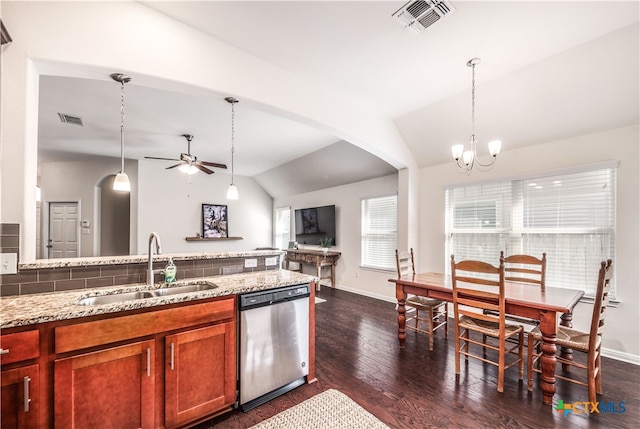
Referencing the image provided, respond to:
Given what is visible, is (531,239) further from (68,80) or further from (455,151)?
(68,80)

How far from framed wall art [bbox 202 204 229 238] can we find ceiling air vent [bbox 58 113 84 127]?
321 cm

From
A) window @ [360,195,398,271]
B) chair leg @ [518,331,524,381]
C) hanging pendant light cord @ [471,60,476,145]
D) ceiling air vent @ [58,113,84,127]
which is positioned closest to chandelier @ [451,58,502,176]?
hanging pendant light cord @ [471,60,476,145]

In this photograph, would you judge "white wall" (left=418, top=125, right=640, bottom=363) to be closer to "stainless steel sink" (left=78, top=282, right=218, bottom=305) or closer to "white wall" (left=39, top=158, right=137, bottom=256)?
"stainless steel sink" (left=78, top=282, right=218, bottom=305)

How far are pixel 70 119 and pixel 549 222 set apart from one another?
660 cm

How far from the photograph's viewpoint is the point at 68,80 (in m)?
3.03

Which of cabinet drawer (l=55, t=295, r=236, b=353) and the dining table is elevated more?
cabinet drawer (l=55, t=295, r=236, b=353)

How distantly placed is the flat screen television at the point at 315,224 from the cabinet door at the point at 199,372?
15.1ft

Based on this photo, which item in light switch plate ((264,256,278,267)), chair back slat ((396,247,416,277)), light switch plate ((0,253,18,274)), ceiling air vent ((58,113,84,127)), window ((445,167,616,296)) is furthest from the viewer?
ceiling air vent ((58,113,84,127))

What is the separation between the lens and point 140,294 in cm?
208

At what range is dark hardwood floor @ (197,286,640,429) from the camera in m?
2.02

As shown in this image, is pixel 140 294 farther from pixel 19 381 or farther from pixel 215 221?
pixel 215 221

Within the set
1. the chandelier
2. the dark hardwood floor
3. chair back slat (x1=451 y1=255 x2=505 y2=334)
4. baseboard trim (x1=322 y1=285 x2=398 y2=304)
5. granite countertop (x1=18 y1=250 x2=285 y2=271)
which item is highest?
the chandelier

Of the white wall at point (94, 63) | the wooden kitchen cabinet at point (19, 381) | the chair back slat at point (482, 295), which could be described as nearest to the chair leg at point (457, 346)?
the chair back slat at point (482, 295)
